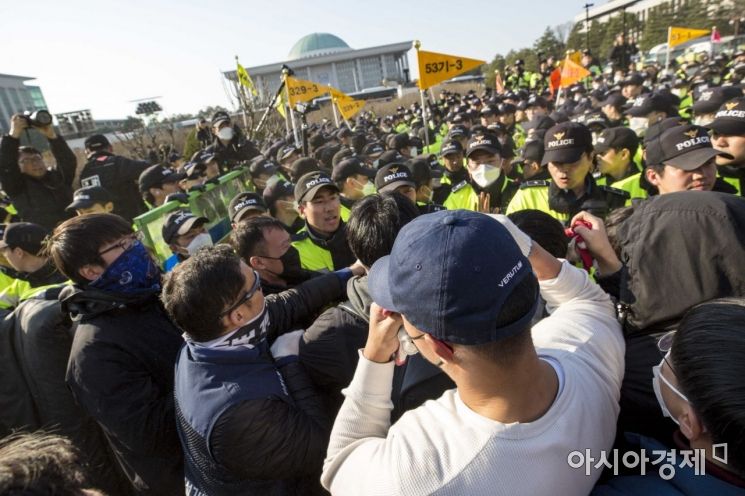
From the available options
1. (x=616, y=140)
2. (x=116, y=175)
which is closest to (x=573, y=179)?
(x=616, y=140)

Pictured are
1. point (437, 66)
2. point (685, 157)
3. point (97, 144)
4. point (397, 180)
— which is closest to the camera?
point (685, 157)

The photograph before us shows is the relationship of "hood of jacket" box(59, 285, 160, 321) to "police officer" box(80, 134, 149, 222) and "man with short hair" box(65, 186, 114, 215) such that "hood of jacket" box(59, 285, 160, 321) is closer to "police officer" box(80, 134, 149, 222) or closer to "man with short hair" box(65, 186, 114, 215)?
"man with short hair" box(65, 186, 114, 215)

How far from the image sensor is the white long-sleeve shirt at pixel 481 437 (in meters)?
0.97

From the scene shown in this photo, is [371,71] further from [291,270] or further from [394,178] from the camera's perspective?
[291,270]

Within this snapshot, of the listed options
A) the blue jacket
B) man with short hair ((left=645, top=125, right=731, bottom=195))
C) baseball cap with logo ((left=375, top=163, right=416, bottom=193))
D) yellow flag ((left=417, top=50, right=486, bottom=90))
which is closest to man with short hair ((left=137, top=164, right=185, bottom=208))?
baseball cap with logo ((left=375, top=163, right=416, bottom=193))

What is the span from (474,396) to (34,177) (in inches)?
258

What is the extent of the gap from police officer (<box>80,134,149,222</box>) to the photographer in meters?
0.36

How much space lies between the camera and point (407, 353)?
1245 millimetres

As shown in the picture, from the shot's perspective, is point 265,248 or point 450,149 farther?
point 450,149

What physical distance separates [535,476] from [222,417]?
1034mm

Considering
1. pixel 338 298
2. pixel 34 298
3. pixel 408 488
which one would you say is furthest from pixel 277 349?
pixel 34 298

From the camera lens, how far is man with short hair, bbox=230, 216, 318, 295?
98.8 inches

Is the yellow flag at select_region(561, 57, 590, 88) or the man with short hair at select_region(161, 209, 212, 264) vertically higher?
the yellow flag at select_region(561, 57, 590, 88)

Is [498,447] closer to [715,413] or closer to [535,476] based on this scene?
[535,476]
